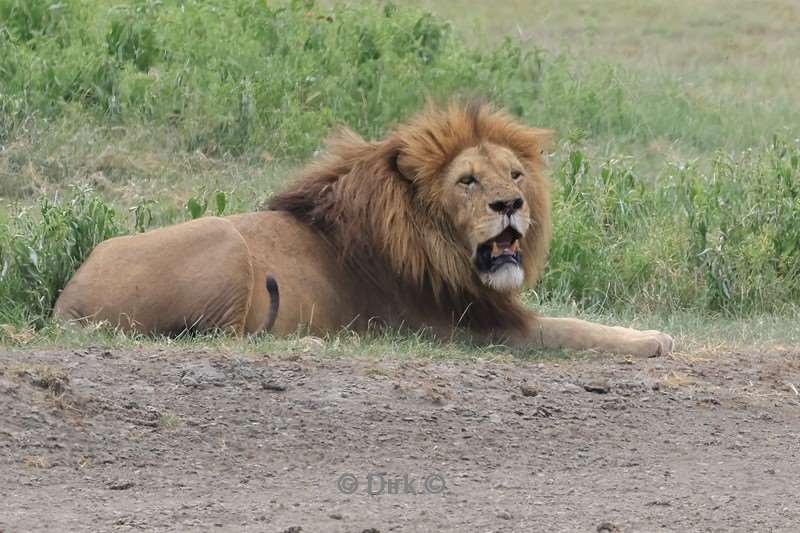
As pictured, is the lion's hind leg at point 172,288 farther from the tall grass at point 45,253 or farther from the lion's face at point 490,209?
the lion's face at point 490,209

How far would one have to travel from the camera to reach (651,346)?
6.83m

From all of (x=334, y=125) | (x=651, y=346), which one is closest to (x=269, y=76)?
(x=334, y=125)

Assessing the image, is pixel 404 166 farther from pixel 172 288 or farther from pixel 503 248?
pixel 172 288

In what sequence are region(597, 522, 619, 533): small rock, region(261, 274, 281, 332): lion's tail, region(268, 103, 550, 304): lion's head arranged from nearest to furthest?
region(597, 522, 619, 533): small rock
region(261, 274, 281, 332): lion's tail
region(268, 103, 550, 304): lion's head

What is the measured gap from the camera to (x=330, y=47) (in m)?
12.2

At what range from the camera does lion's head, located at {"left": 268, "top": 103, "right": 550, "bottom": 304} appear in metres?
6.85

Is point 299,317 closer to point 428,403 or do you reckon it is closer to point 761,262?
point 428,403

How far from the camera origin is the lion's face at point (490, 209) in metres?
6.77

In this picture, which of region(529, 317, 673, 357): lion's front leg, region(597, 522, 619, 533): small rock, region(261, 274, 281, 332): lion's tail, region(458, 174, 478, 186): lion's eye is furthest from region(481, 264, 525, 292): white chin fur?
region(597, 522, 619, 533): small rock

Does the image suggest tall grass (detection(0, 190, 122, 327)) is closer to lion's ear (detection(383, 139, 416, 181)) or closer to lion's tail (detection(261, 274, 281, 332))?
lion's tail (detection(261, 274, 281, 332))

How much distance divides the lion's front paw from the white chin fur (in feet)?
1.89

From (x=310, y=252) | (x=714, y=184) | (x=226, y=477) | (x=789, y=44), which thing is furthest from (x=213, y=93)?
(x=789, y=44)

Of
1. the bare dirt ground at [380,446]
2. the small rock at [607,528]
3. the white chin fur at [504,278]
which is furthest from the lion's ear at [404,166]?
the small rock at [607,528]

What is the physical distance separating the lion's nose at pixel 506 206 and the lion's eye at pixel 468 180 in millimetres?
158
